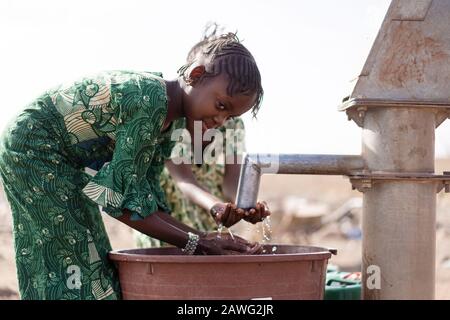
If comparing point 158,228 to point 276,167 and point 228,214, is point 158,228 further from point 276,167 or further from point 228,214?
point 276,167

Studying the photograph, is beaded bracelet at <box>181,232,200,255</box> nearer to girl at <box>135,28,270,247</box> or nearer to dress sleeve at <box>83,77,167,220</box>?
dress sleeve at <box>83,77,167,220</box>

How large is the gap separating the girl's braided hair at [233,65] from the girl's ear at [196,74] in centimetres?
1

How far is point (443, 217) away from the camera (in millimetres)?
17656

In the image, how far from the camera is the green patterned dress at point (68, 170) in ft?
8.38

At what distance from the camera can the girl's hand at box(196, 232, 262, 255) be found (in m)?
2.61

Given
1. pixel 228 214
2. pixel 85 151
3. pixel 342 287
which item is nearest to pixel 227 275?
pixel 228 214

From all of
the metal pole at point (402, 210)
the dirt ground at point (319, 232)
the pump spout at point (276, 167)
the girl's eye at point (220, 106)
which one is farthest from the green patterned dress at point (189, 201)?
the dirt ground at point (319, 232)

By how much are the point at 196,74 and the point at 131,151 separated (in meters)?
0.35

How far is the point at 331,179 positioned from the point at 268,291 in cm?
3620

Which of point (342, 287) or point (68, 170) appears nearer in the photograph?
point (68, 170)

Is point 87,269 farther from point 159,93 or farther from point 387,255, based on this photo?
point 387,255

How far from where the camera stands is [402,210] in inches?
111

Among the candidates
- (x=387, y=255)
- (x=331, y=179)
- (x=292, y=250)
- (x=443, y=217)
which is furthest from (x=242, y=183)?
(x=331, y=179)

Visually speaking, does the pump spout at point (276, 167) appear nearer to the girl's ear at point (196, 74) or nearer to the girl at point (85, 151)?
the girl at point (85, 151)
